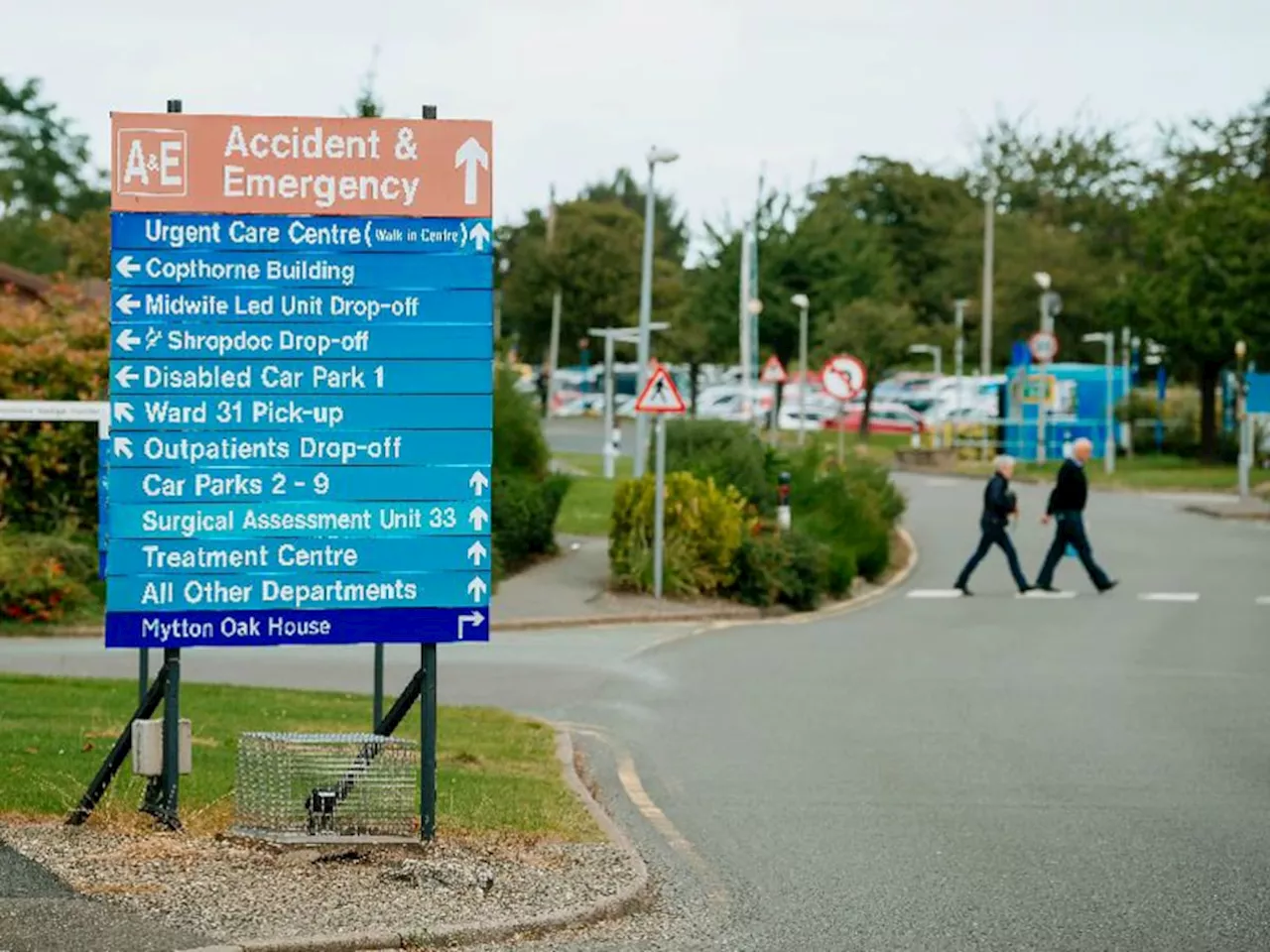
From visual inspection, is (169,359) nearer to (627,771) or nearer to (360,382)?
(360,382)

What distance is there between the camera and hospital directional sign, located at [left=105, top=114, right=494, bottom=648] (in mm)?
9852

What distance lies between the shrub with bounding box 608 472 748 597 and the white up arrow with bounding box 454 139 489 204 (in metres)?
17.8

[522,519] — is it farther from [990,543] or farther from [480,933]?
[480,933]

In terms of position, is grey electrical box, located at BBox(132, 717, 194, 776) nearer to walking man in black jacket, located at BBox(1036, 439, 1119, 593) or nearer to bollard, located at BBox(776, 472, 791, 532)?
bollard, located at BBox(776, 472, 791, 532)

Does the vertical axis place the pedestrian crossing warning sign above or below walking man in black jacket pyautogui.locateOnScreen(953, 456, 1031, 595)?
above

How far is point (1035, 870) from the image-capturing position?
10.4 m

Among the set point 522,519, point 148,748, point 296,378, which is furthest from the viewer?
point 522,519

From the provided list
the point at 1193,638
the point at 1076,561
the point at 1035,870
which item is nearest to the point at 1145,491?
the point at 1076,561

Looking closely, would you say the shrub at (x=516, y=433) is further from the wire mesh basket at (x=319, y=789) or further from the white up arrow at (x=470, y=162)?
the wire mesh basket at (x=319, y=789)

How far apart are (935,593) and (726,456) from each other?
3603 mm

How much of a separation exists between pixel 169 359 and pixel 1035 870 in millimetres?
4419

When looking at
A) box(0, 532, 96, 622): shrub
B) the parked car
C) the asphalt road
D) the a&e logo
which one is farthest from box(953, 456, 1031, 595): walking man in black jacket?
the parked car

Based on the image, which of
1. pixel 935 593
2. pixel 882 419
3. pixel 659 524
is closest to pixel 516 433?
pixel 659 524

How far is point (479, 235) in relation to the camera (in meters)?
10.0
